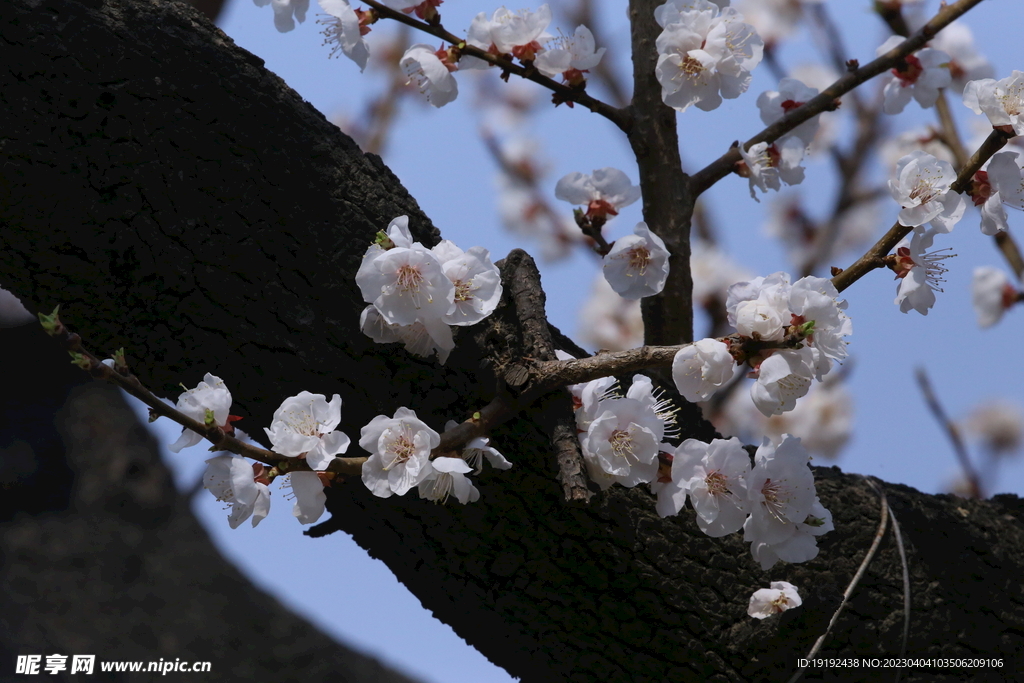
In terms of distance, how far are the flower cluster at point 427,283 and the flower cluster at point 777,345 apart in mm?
250

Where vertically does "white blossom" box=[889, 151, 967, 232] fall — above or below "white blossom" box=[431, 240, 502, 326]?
above

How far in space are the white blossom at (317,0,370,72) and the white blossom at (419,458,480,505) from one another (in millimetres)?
704

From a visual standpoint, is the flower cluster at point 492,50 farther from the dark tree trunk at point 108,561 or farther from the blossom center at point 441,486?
the dark tree trunk at point 108,561

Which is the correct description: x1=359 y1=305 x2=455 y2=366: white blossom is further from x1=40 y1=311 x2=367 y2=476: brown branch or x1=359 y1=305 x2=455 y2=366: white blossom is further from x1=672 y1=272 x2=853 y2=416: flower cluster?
x1=672 y1=272 x2=853 y2=416: flower cluster

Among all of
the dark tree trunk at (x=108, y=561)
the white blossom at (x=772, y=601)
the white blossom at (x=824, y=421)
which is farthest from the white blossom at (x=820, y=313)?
the dark tree trunk at (x=108, y=561)

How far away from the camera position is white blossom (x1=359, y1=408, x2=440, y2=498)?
79 centimetres

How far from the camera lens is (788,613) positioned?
1.09m

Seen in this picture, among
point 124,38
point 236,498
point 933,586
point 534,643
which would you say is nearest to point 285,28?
point 124,38

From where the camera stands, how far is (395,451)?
805mm

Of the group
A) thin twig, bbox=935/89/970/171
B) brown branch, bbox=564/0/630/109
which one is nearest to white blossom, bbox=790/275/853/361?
thin twig, bbox=935/89/970/171

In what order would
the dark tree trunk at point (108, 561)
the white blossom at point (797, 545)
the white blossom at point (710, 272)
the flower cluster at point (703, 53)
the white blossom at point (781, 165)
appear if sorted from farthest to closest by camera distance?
the dark tree trunk at point (108, 561) → the white blossom at point (710, 272) → the white blossom at point (781, 165) → the flower cluster at point (703, 53) → the white blossom at point (797, 545)

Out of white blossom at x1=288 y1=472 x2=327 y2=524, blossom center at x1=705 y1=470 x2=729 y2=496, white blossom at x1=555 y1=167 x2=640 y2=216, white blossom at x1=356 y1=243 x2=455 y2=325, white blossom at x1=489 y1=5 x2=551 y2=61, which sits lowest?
white blossom at x1=288 y1=472 x2=327 y2=524

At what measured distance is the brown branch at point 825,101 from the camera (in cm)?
129

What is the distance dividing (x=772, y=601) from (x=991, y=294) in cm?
105
